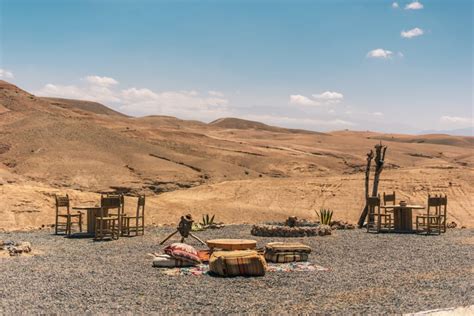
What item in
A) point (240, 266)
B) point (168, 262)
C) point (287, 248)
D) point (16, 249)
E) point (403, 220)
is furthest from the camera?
point (403, 220)


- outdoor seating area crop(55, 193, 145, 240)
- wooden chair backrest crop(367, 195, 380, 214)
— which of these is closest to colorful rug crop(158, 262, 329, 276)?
outdoor seating area crop(55, 193, 145, 240)

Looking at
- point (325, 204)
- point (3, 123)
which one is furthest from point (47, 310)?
point (3, 123)

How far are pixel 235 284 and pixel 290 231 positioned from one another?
765cm

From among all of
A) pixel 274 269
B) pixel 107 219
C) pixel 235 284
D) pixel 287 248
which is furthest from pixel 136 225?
pixel 235 284

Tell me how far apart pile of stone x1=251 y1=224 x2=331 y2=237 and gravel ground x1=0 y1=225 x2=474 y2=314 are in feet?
7.84

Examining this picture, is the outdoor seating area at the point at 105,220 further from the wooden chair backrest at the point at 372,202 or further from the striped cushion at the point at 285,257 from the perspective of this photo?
the wooden chair backrest at the point at 372,202

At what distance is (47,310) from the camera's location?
7723 millimetres

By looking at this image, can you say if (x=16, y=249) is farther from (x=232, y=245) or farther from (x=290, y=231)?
(x=290, y=231)

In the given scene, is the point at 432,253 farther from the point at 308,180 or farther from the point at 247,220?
the point at 308,180

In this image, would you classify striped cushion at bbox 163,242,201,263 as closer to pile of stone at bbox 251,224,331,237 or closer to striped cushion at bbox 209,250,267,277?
striped cushion at bbox 209,250,267,277

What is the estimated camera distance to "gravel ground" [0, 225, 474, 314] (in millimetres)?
8109

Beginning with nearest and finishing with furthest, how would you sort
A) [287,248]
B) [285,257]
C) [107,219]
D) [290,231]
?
1. [285,257]
2. [287,248]
3. [107,219]
4. [290,231]

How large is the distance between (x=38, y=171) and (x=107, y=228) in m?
16.8

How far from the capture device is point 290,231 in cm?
1722
